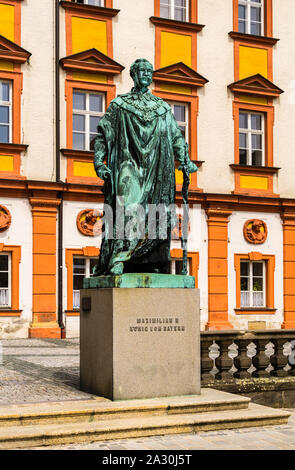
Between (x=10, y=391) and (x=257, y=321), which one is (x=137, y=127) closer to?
(x=10, y=391)

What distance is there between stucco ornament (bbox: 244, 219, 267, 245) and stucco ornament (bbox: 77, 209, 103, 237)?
422 cm

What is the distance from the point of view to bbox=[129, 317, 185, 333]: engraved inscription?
21.4 ft

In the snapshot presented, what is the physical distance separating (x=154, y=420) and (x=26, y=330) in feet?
34.3

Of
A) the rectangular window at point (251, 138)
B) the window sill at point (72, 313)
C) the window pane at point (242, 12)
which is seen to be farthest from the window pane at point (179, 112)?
the window sill at point (72, 313)

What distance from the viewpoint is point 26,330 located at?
52.8 feet

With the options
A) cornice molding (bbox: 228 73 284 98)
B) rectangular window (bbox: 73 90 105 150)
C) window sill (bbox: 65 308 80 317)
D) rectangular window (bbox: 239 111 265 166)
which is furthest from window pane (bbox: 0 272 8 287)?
cornice molding (bbox: 228 73 284 98)

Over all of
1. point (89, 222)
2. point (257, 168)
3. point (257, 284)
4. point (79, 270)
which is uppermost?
point (257, 168)

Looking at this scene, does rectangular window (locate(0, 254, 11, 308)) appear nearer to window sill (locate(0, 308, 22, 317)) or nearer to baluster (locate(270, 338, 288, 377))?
window sill (locate(0, 308, 22, 317))

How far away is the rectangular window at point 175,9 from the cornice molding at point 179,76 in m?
1.35

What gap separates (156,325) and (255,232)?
12669 mm

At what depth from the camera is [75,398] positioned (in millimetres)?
6504

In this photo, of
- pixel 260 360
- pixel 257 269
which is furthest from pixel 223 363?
pixel 257 269

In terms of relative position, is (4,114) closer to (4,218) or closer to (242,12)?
(4,218)
